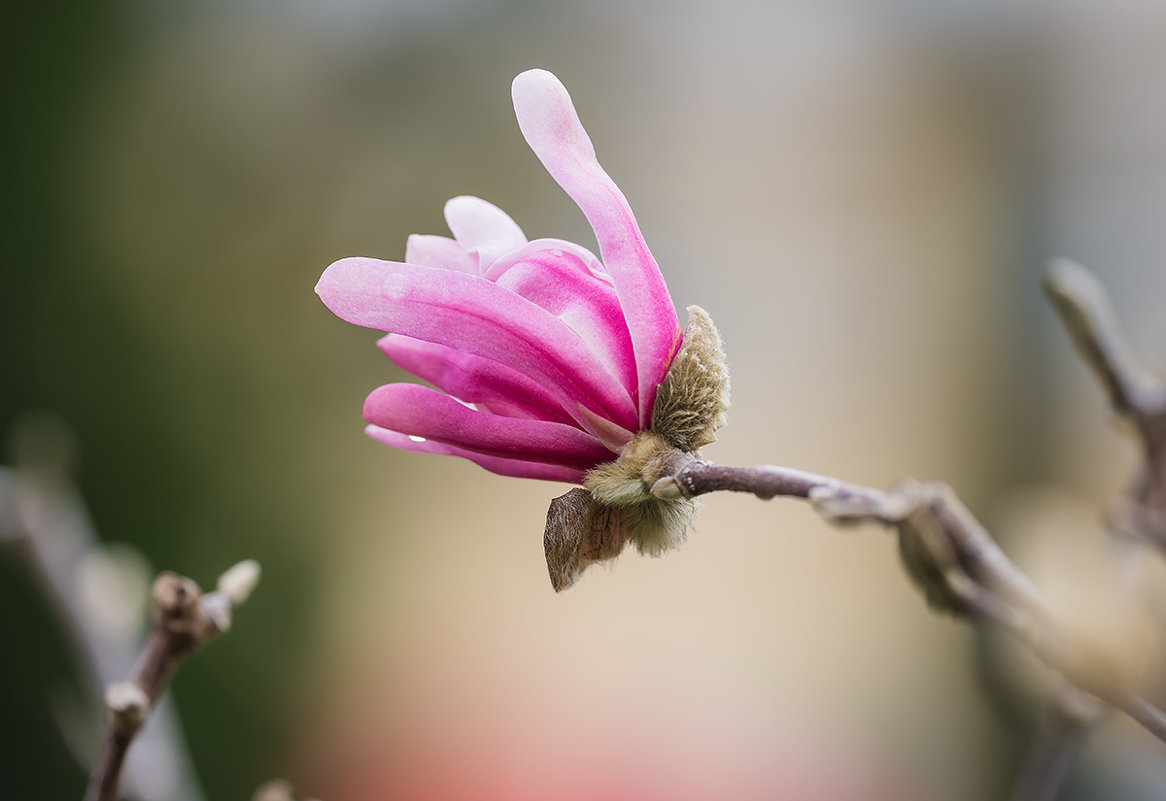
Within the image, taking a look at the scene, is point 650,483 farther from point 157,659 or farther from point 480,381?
point 157,659

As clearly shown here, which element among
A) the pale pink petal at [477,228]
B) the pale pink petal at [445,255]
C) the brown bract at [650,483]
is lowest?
the brown bract at [650,483]

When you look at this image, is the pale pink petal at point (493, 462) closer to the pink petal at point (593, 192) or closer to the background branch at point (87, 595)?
the pink petal at point (593, 192)

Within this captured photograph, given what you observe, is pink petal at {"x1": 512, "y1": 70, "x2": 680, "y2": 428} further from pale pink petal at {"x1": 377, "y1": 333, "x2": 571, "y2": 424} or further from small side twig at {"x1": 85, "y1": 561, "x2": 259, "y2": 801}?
small side twig at {"x1": 85, "y1": 561, "x2": 259, "y2": 801}

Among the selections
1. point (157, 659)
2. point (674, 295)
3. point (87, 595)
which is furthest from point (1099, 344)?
point (674, 295)

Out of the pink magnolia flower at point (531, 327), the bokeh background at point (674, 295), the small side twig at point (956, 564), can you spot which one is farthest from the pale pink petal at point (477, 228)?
the bokeh background at point (674, 295)

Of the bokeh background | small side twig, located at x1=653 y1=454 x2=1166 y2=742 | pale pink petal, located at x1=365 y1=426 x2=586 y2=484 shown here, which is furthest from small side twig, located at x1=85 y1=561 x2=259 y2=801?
the bokeh background

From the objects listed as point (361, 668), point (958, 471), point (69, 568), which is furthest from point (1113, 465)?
point (69, 568)
